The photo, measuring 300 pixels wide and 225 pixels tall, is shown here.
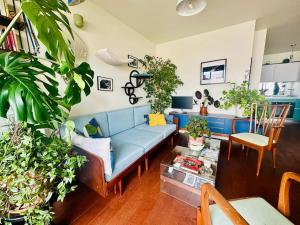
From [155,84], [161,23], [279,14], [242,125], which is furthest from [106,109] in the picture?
[279,14]

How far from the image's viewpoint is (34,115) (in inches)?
26.2

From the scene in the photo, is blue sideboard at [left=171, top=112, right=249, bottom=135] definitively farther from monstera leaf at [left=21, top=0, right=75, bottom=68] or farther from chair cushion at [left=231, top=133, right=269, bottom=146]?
monstera leaf at [left=21, top=0, right=75, bottom=68]

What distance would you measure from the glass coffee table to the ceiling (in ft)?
7.57

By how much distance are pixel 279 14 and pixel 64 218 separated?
4378mm

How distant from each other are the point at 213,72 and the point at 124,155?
2.74 metres

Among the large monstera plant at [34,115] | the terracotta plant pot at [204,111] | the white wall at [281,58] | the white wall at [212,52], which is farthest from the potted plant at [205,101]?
the white wall at [281,58]

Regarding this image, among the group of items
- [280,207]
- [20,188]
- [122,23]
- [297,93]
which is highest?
[122,23]

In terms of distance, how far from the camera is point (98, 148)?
1246mm

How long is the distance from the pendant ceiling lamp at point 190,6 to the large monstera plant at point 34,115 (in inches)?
55.2

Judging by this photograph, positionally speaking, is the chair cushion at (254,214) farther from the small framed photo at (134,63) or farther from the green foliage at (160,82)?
the small framed photo at (134,63)

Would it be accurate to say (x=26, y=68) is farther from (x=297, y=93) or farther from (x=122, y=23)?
(x=297, y=93)

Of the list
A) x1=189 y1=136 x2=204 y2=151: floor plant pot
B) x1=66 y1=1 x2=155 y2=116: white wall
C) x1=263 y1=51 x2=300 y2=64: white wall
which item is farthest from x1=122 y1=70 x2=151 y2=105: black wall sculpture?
x1=263 y1=51 x2=300 y2=64: white wall

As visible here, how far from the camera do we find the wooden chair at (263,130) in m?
1.72

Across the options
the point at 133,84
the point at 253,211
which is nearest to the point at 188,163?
the point at 253,211
